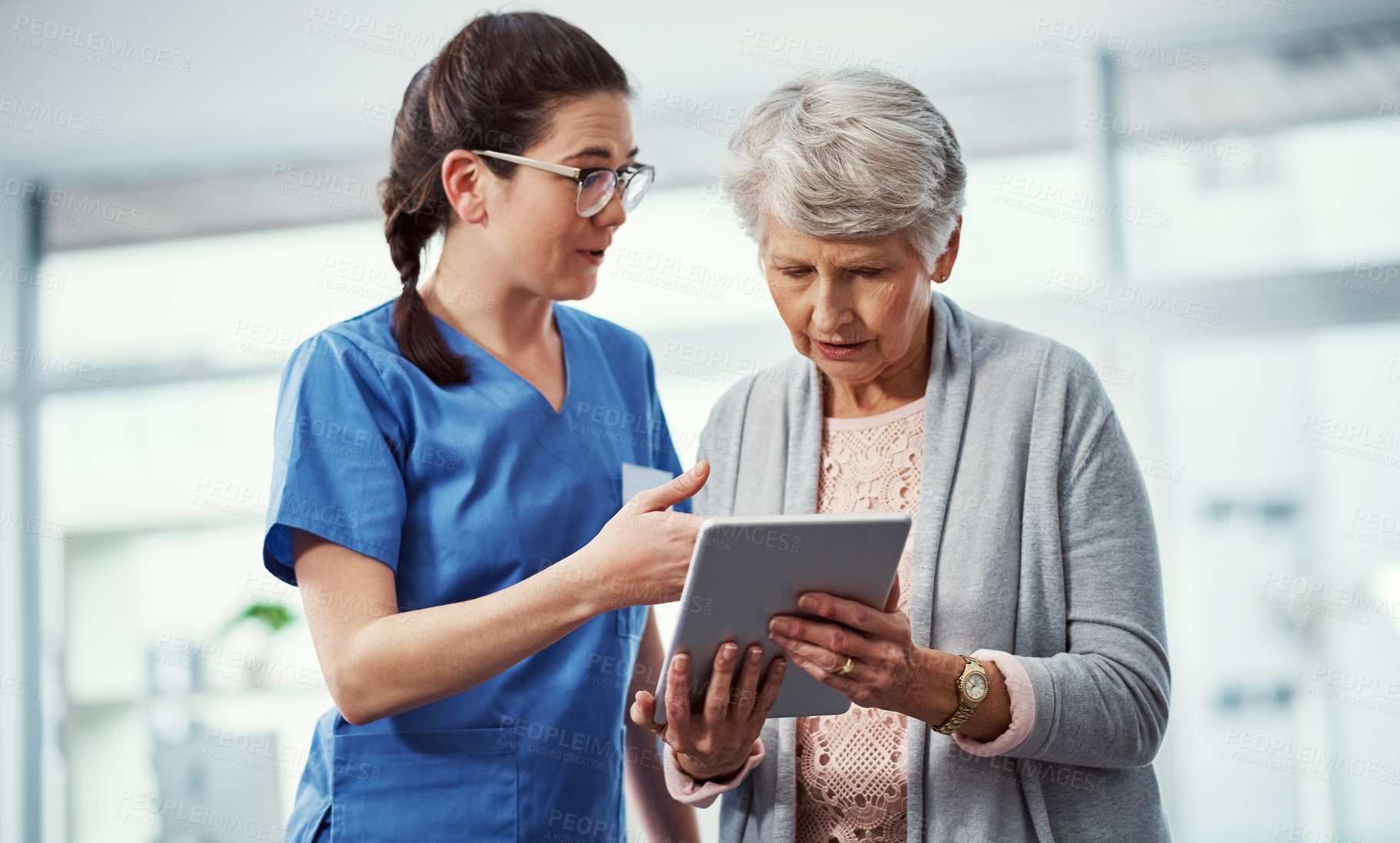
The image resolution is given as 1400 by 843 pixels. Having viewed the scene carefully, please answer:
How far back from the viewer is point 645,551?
114cm

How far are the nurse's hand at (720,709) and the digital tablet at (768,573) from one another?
0.01 meters

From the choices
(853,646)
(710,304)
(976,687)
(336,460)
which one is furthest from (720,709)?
(710,304)

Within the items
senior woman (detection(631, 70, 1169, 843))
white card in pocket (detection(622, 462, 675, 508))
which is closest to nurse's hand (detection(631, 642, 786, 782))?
senior woman (detection(631, 70, 1169, 843))

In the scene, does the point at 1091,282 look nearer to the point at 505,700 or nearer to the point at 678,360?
the point at 678,360

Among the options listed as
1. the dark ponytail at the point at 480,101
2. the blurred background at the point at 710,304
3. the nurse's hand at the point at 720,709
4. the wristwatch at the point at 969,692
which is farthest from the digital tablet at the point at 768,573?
the blurred background at the point at 710,304

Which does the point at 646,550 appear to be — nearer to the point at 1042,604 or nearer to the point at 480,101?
the point at 1042,604

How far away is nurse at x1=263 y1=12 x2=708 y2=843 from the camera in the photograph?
3.96 feet

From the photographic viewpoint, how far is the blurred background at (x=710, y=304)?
357cm

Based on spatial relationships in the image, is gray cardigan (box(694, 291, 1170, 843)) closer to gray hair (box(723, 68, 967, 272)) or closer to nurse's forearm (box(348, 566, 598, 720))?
gray hair (box(723, 68, 967, 272))

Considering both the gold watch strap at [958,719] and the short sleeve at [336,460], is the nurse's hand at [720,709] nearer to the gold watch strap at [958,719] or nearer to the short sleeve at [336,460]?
the gold watch strap at [958,719]

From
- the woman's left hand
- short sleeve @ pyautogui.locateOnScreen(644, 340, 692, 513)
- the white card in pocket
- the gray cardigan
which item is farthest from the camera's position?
short sleeve @ pyautogui.locateOnScreen(644, 340, 692, 513)

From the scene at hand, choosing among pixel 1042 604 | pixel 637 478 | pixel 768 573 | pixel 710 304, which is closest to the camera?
pixel 768 573

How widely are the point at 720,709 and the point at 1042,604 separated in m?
0.41

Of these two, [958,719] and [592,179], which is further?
[592,179]
